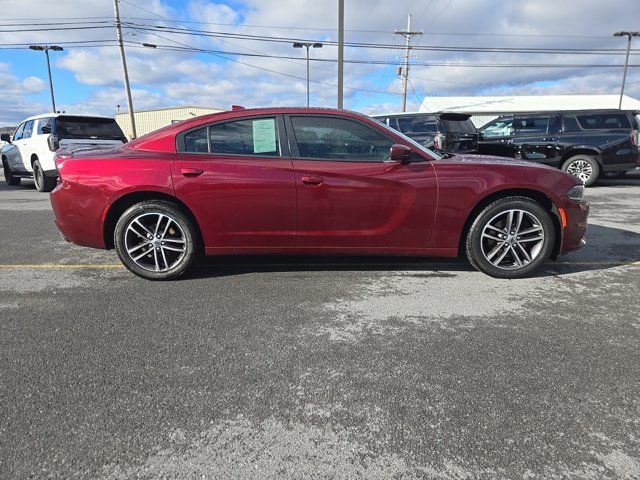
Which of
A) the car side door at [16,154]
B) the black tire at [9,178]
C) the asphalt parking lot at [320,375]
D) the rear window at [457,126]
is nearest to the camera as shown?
the asphalt parking lot at [320,375]

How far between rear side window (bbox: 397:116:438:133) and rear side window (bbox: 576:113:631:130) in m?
3.29

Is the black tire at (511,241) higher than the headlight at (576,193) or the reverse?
the reverse

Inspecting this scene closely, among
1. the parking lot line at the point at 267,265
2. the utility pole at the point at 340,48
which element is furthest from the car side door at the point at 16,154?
the utility pole at the point at 340,48

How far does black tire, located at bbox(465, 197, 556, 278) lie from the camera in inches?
155

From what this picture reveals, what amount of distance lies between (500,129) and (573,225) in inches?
319

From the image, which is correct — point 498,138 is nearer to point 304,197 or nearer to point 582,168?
point 582,168

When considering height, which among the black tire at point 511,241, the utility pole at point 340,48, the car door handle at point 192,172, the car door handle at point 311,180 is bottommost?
the black tire at point 511,241

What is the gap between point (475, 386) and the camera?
2381mm

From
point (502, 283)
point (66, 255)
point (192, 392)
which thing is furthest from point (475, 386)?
point (66, 255)

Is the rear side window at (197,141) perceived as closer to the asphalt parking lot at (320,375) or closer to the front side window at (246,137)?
the front side window at (246,137)

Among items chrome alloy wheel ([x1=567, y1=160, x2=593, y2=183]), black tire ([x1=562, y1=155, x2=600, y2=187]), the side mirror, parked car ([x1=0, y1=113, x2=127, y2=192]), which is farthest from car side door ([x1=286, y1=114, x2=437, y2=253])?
chrome alloy wheel ([x1=567, y1=160, x2=593, y2=183])

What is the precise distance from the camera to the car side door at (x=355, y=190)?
3.83m

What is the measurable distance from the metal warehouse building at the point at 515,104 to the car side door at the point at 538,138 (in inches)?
1223

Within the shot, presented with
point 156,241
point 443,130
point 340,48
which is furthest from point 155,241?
point 340,48
